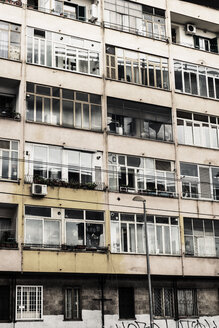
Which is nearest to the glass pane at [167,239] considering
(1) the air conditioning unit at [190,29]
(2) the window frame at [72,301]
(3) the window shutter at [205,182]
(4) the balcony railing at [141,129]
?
(3) the window shutter at [205,182]

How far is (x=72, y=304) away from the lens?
3114cm

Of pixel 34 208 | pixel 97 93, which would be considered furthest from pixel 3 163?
pixel 97 93

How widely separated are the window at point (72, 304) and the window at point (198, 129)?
11.6 meters

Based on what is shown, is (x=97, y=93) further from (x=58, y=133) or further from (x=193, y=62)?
(x=193, y=62)

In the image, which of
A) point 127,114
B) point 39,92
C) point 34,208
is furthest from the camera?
point 127,114

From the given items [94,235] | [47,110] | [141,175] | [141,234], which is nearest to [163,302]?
[141,234]

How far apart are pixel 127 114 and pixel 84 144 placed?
374cm

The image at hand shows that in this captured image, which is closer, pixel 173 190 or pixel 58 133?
pixel 58 133

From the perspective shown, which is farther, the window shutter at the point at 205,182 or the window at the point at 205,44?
the window at the point at 205,44

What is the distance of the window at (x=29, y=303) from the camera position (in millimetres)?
29812

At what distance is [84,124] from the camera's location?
34094mm

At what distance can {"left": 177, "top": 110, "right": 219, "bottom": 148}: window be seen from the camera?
1482 inches

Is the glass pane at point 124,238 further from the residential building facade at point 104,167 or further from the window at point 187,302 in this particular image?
the window at point 187,302

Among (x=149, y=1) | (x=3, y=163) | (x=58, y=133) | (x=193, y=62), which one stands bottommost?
(x=3, y=163)
